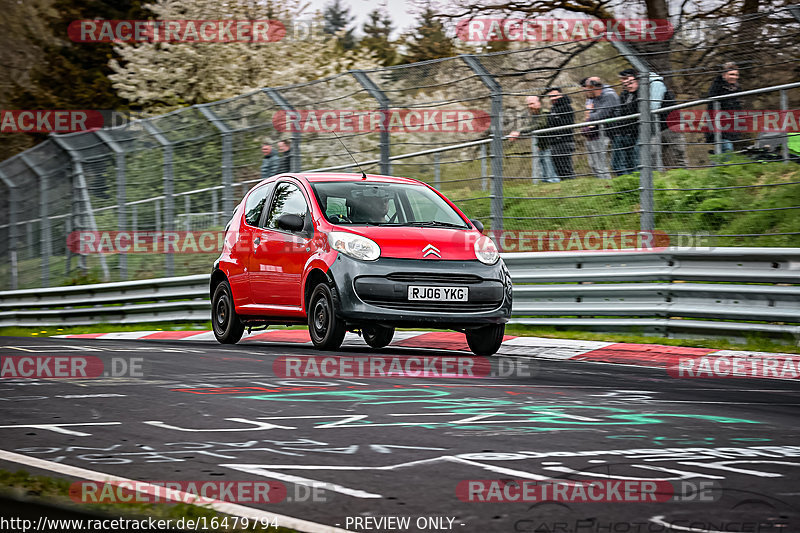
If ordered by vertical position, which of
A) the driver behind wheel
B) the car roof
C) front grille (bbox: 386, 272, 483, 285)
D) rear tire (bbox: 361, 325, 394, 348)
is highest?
the car roof

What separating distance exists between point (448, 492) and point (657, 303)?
769 centimetres

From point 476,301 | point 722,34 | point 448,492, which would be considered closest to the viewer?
point 448,492

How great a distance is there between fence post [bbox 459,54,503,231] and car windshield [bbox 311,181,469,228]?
1.98 meters

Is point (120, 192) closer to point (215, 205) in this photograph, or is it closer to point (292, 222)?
point (215, 205)

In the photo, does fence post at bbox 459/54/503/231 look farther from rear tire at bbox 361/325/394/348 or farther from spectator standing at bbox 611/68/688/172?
rear tire at bbox 361/325/394/348

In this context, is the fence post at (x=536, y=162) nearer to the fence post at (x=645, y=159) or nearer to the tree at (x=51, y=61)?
the fence post at (x=645, y=159)

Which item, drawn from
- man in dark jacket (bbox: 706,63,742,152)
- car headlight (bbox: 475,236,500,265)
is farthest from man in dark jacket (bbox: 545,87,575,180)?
car headlight (bbox: 475,236,500,265)

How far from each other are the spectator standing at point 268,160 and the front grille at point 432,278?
689 centimetres

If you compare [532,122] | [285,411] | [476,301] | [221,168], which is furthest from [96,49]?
[285,411]

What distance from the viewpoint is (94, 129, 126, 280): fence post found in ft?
66.6

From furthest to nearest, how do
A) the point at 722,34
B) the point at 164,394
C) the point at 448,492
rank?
the point at 722,34 < the point at 164,394 < the point at 448,492

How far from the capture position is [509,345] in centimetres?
1182

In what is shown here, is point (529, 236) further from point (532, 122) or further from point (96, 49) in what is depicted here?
point (96, 49)

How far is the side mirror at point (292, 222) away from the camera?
10805 millimetres
